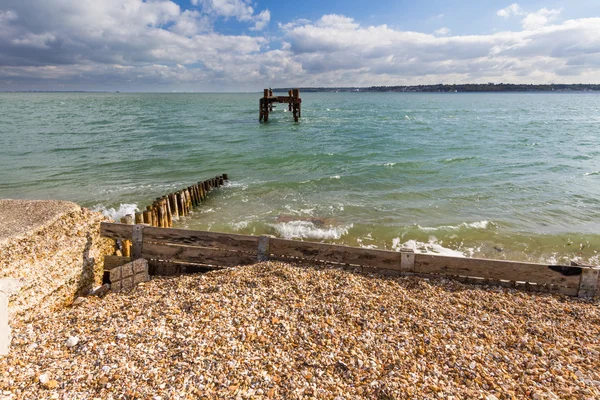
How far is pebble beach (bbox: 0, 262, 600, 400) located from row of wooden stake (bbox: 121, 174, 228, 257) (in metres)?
3.25

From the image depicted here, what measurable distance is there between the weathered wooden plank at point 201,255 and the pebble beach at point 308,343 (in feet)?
2.68

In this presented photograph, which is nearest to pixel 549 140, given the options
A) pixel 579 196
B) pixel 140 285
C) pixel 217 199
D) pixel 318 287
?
pixel 579 196

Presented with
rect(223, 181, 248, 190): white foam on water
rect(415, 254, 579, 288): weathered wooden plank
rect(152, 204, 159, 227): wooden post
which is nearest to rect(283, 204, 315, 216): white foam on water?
rect(223, 181, 248, 190): white foam on water

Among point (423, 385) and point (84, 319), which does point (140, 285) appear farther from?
point (423, 385)

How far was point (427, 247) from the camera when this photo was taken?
11.3m

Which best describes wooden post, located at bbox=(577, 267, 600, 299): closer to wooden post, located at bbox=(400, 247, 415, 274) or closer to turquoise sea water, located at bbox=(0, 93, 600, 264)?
wooden post, located at bbox=(400, 247, 415, 274)

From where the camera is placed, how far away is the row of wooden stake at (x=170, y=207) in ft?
32.4

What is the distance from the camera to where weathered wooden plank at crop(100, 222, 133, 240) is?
805 cm

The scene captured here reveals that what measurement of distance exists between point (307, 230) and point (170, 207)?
5048 millimetres

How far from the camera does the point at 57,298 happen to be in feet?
22.3

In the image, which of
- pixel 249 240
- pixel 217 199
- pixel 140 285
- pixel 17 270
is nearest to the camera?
pixel 17 270

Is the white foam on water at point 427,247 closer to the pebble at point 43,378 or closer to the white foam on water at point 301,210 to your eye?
the white foam on water at point 301,210

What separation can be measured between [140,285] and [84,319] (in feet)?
4.71

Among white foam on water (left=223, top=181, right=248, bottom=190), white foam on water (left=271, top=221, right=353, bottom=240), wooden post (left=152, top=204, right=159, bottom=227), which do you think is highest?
wooden post (left=152, top=204, right=159, bottom=227)
